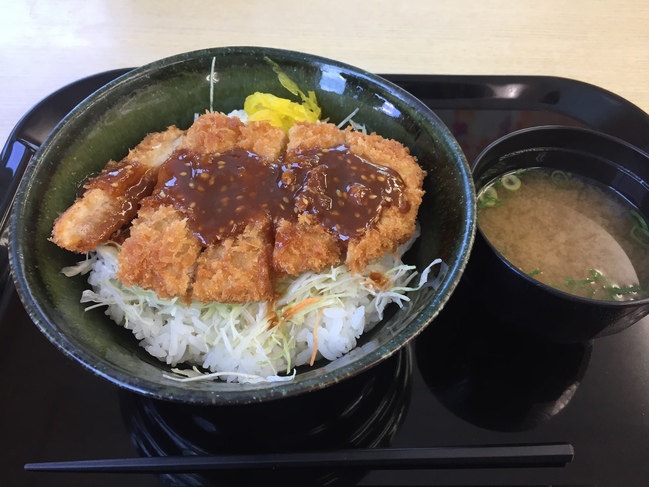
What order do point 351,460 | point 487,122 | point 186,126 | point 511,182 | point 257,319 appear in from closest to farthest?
point 351,460 < point 257,319 < point 511,182 < point 186,126 < point 487,122

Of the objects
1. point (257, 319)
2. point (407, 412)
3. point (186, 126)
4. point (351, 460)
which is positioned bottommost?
point (407, 412)

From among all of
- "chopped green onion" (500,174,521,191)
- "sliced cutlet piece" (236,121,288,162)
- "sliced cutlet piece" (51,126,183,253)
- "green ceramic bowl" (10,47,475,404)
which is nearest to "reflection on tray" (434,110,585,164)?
"chopped green onion" (500,174,521,191)

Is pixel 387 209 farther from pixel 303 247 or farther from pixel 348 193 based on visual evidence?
pixel 303 247

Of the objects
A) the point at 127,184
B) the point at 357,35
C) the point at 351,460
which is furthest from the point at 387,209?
the point at 357,35

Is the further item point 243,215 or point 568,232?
point 568,232

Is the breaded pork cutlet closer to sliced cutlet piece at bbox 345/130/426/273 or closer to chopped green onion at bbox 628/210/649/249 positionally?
sliced cutlet piece at bbox 345/130/426/273

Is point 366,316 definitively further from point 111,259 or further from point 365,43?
point 365,43
